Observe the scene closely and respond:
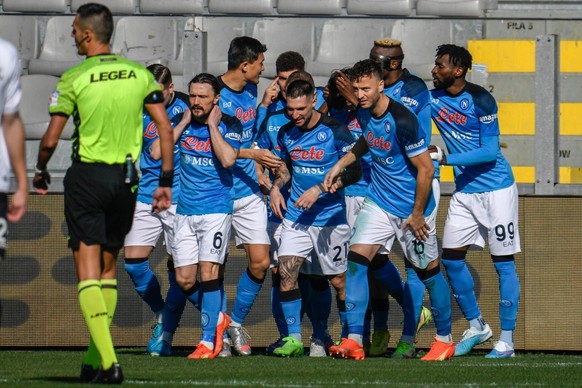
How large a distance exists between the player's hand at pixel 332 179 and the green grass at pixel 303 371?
124cm

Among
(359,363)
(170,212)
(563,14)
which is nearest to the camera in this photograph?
(359,363)

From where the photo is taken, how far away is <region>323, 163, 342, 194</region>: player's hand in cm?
876

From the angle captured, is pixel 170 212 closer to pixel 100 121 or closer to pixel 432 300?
pixel 432 300

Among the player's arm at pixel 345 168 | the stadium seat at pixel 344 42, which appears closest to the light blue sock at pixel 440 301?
the player's arm at pixel 345 168

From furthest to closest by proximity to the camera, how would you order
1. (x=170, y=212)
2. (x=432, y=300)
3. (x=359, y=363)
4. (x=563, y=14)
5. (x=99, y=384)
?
(x=563, y=14) < (x=170, y=212) < (x=432, y=300) < (x=359, y=363) < (x=99, y=384)

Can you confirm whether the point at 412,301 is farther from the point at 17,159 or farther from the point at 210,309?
the point at 17,159

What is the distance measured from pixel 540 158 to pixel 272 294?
2505mm

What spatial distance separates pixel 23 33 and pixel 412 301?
6.40 metres

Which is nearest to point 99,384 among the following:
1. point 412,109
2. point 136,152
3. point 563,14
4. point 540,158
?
point 136,152

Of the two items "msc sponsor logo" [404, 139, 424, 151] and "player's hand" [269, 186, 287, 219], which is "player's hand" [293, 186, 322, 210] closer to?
"player's hand" [269, 186, 287, 219]

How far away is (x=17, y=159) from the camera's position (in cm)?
596

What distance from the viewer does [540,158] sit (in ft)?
33.7

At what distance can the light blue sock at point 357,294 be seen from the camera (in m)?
8.91

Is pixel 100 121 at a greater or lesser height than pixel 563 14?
lesser
